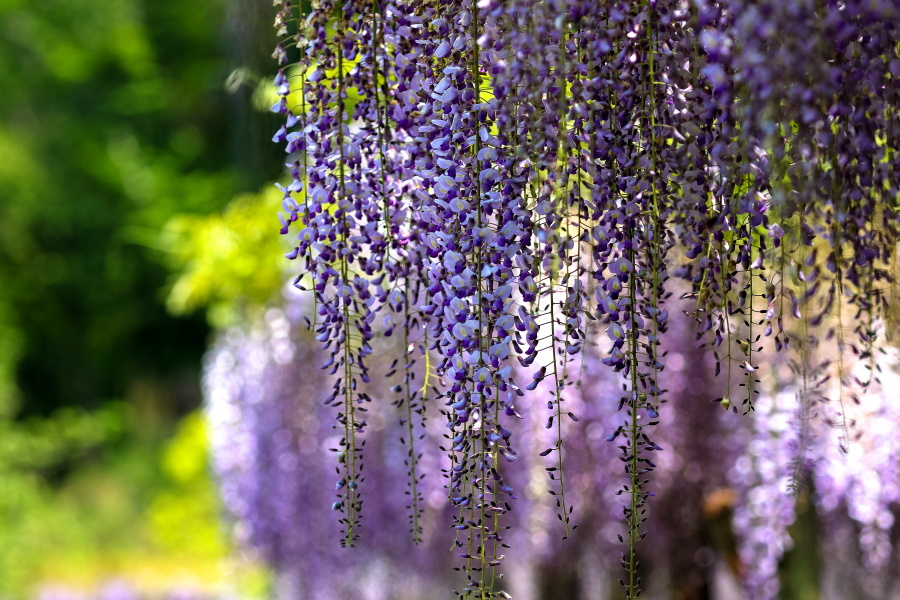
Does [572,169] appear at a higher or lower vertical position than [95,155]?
lower

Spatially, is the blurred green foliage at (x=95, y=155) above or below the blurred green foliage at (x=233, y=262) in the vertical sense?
above

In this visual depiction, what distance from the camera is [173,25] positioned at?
13.1m

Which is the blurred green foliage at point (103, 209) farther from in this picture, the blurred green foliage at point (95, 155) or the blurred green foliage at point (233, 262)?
the blurred green foliage at point (233, 262)

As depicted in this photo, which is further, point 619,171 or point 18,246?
point 18,246

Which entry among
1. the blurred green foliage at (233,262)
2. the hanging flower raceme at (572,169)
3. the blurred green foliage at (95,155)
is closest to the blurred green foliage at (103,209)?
the blurred green foliage at (95,155)

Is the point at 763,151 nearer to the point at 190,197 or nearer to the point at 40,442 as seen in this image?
the point at 40,442

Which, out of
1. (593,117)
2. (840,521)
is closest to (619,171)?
(593,117)

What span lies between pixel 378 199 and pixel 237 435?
3.37 metres

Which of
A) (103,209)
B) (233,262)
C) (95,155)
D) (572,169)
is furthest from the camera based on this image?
(95,155)

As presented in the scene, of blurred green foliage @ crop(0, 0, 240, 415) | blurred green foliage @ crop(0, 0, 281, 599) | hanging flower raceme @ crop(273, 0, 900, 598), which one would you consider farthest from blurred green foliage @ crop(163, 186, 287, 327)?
blurred green foliage @ crop(0, 0, 240, 415)

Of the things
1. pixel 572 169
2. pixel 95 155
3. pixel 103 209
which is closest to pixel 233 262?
pixel 572 169

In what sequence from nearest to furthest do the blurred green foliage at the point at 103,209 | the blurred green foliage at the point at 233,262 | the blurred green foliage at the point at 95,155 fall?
the blurred green foliage at the point at 233,262 < the blurred green foliage at the point at 103,209 < the blurred green foliage at the point at 95,155

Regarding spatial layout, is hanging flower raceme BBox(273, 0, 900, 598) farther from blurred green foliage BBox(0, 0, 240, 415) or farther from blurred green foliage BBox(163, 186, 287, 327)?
blurred green foliage BBox(0, 0, 240, 415)

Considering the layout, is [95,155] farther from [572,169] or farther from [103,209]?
[572,169]
